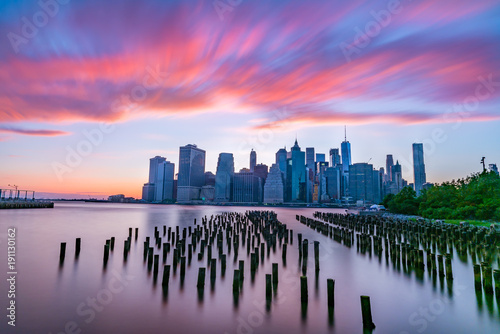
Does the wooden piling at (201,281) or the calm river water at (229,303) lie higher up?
the wooden piling at (201,281)

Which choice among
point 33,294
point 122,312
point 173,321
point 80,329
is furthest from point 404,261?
point 33,294

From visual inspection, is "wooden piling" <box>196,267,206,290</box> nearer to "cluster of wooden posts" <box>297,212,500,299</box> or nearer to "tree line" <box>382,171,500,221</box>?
"cluster of wooden posts" <box>297,212,500,299</box>

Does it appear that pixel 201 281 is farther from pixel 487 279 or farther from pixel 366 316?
pixel 487 279

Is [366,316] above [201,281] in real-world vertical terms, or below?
below

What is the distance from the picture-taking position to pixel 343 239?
34.8 meters

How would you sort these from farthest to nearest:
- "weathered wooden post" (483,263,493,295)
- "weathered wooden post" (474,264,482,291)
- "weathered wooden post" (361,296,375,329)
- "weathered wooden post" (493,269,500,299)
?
"weathered wooden post" (474,264,482,291), "weathered wooden post" (483,263,493,295), "weathered wooden post" (493,269,500,299), "weathered wooden post" (361,296,375,329)

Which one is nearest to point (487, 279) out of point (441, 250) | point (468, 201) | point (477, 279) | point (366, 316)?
point (477, 279)

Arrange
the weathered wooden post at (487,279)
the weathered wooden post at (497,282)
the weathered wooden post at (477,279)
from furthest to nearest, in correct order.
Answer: the weathered wooden post at (477,279) < the weathered wooden post at (487,279) < the weathered wooden post at (497,282)

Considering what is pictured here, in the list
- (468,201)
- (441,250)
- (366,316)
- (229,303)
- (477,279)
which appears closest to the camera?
(366,316)

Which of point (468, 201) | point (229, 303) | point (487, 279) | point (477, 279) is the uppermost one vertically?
point (468, 201)

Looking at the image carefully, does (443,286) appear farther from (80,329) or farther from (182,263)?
(80,329)

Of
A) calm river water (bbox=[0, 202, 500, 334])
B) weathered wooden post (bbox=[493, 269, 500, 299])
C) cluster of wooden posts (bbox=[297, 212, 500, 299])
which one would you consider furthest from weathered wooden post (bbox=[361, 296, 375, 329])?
cluster of wooden posts (bbox=[297, 212, 500, 299])

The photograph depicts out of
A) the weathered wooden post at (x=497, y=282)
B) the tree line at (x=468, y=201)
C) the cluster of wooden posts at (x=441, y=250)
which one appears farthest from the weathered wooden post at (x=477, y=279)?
the tree line at (x=468, y=201)

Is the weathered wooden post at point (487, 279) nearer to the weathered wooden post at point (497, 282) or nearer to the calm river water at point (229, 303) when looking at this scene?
the weathered wooden post at point (497, 282)
